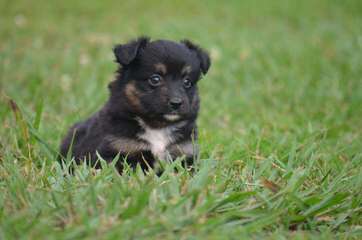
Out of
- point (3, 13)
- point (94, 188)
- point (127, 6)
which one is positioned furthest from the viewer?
point (127, 6)

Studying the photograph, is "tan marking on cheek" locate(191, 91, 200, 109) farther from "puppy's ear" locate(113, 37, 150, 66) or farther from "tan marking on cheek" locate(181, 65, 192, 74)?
"puppy's ear" locate(113, 37, 150, 66)

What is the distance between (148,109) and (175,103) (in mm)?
239

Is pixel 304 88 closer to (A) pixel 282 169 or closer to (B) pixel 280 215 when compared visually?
(A) pixel 282 169

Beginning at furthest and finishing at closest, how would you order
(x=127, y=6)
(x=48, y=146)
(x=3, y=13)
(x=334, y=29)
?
(x=127, y=6) → (x=3, y=13) → (x=334, y=29) → (x=48, y=146)

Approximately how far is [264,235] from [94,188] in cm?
110

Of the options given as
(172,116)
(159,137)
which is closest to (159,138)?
(159,137)

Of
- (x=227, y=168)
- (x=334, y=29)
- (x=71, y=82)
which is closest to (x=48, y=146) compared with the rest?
(x=227, y=168)

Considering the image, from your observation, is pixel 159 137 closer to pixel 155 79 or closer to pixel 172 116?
pixel 172 116

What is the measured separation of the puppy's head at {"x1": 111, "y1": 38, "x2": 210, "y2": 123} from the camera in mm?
4617

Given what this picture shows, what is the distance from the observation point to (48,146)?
4953 millimetres

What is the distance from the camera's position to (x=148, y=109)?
462 centimetres

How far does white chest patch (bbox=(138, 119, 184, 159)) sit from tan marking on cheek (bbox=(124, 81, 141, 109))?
0.15 m

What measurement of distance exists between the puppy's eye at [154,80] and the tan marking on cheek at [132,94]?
0.14 meters

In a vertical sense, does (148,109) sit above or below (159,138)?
above
